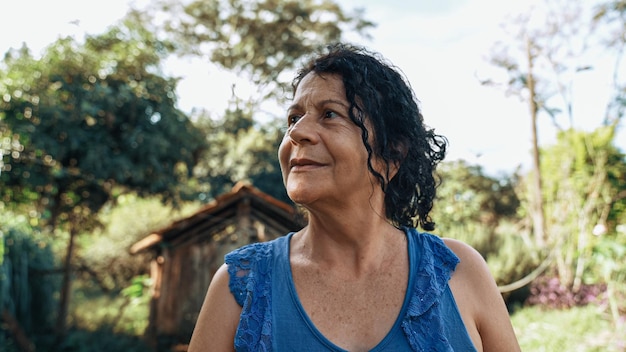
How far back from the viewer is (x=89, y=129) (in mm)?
9211

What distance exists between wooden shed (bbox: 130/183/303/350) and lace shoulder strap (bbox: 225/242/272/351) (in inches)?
283

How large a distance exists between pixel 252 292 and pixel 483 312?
0.61 m

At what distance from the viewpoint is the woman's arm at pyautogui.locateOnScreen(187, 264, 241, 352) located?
143 cm

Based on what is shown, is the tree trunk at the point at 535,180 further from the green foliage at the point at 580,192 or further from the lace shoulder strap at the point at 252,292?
the lace shoulder strap at the point at 252,292

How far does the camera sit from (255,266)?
59.9 inches

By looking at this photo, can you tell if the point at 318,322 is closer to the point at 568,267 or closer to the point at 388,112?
the point at 388,112

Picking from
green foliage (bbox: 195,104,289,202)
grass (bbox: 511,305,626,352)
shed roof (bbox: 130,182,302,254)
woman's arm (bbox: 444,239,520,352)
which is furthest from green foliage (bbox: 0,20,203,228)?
woman's arm (bbox: 444,239,520,352)

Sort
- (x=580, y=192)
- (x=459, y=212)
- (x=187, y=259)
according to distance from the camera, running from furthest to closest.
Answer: (x=580, y=192) → (x=459, y=212) → (x=187, y=259)

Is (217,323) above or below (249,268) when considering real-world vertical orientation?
below

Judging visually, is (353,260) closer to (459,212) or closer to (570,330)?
(570,330)

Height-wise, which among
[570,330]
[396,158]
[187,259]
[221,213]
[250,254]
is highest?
[221,213]

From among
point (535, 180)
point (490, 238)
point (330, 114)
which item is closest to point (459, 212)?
point (490, 238)

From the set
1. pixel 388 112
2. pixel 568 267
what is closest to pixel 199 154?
pixel 568 267

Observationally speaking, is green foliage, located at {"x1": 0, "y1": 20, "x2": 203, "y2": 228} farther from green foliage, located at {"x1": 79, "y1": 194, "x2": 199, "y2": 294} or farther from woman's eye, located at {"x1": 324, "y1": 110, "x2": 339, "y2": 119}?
woman's eye, located at {"x1": 324, "y1": 110, "x2": 339, "y2": 119}
